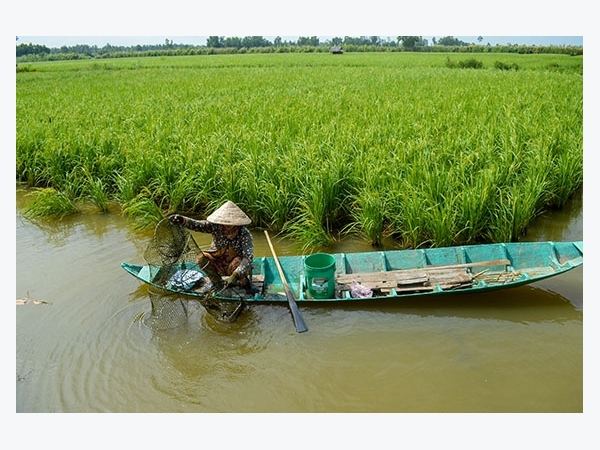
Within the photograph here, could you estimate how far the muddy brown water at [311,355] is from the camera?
3314mm

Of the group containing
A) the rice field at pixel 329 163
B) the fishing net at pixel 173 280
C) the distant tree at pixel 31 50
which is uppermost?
the distant tree at pixel 31 50

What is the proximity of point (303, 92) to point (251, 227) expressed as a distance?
856 cm

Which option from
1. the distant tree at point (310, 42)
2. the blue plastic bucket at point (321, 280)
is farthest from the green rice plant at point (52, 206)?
the distant tree at point (310, 42)

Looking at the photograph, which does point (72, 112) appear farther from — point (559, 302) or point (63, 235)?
point (559, 302)

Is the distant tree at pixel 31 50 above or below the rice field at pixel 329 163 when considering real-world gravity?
above

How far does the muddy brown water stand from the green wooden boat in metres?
0.16

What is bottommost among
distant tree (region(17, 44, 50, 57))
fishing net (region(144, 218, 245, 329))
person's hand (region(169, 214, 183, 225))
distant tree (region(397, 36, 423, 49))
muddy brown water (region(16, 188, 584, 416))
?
muddy brown water (region(16, 188, 584, 416))

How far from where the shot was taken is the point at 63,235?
637 centimetres

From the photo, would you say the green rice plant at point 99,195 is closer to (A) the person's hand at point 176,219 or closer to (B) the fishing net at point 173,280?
(B) the fishing net at point 173,280

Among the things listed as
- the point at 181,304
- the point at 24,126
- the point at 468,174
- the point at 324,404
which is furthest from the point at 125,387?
the point at 24,126

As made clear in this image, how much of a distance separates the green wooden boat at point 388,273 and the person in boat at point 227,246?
0.46 ft

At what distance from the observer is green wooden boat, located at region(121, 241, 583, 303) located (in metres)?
4.19

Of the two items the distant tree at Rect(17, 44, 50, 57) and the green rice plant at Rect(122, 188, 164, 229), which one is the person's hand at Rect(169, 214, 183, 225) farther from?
the distant tree at Rect(17, 44, 50, 57)

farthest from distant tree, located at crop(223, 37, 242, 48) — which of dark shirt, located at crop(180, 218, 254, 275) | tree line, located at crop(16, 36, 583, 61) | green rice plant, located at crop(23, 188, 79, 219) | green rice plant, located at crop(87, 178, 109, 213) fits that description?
dark shirt, located at crop(180, 218, 254, 275)
